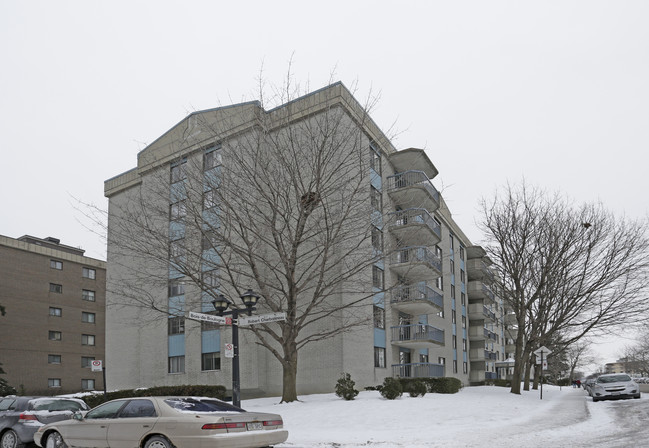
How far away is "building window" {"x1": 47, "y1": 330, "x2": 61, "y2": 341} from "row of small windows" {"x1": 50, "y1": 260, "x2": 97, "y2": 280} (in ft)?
→ 18.1

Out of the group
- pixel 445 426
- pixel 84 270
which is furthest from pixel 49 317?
pixel 445 426

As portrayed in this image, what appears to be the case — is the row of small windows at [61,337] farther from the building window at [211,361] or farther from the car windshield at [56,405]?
the car windshield at [56,405]

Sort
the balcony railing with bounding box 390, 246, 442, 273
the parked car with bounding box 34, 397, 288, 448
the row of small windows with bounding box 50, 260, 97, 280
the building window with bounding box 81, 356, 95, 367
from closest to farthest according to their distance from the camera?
the parked car with bounding box 34, 397, 288, 448
the balcony railing with bounding box 390, 246, 442, 273
the row of small windows with bounding box 50, 260, 97, 280
the building window with bounding box 81, 356, 95, 367

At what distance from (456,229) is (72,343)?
116ft

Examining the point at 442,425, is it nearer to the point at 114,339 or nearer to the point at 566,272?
the point at 566,272

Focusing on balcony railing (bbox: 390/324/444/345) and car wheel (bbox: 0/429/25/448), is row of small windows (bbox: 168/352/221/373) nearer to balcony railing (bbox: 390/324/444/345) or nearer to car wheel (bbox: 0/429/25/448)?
balcony railing (bbox: 390/324/444/345)

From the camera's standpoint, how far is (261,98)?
20000 millimetres

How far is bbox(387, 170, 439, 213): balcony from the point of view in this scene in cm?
3497

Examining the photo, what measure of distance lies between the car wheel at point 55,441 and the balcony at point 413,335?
942 inches

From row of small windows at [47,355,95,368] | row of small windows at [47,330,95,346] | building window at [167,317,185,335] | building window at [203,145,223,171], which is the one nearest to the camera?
building window at [203,145,223,171]

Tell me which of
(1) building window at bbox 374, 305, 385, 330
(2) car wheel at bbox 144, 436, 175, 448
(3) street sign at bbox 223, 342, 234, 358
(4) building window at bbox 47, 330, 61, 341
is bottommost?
(2) car wheel at bbox 144, 436, 175, 448

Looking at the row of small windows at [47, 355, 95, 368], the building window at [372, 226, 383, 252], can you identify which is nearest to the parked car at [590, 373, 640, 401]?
the building window at [372, 226, 383, 252]

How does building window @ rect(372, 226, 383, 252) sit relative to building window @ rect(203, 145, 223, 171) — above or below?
below

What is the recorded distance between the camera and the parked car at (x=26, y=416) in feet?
40.4
